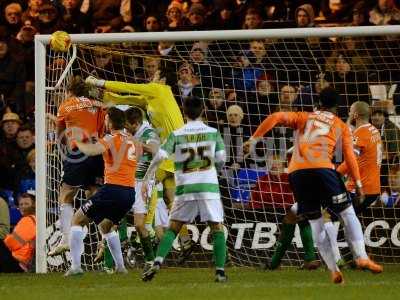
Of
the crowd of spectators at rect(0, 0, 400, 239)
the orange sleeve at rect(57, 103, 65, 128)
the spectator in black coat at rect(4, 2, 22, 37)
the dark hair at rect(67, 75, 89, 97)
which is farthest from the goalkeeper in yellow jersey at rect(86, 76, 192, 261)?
the spectator in black coat at rect(4, 2, 22, 37)

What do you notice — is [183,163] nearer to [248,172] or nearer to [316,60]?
[248,172]

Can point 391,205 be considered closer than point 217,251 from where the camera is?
No

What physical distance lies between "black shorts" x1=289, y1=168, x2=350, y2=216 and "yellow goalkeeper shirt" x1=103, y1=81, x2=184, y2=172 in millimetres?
2990

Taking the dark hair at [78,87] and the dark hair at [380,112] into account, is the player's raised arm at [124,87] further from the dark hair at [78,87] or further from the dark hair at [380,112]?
the dark hair at [380,112]

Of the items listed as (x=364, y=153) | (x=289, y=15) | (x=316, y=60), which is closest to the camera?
(x=364, y=153)

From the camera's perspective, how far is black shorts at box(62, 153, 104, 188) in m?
13.7

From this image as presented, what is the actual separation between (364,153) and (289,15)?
4.80 meters

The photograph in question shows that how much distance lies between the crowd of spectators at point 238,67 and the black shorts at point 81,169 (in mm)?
1722

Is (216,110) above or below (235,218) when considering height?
above

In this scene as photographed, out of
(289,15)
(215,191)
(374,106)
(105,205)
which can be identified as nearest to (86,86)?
(105,205)

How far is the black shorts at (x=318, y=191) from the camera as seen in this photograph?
11422 mm

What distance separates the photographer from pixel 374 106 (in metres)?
15.5

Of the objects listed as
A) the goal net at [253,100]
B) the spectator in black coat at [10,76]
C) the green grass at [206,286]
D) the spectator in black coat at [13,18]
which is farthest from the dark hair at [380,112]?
the spectator in black coat at [13,18]

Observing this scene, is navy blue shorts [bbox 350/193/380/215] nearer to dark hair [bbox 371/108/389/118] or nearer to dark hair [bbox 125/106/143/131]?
dark hair [bbox 371/108/389/118]
